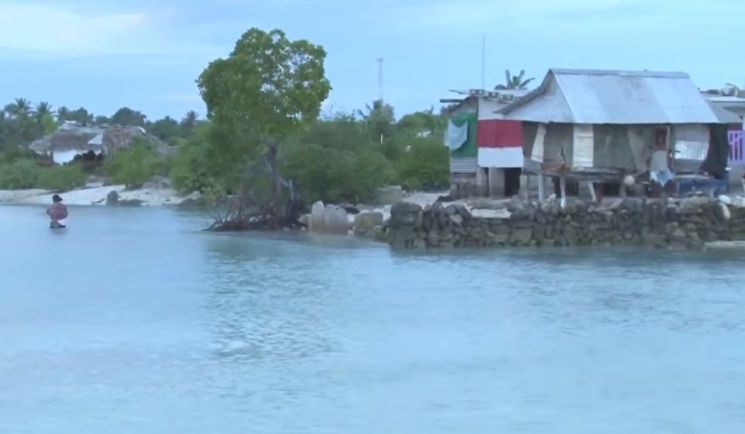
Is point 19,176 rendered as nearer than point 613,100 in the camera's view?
No

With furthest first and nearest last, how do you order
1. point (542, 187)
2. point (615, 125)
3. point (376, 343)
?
1. point (542, 187)
2. point (615, 125)
3. point (376, 343)

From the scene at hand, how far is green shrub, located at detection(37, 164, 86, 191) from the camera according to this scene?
69.2 metres

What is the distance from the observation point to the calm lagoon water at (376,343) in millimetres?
12492

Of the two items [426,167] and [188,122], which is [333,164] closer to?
[426,167]

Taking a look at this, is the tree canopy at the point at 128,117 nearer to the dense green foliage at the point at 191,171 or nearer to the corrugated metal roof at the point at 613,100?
the dense green foliage at the point at 191,171

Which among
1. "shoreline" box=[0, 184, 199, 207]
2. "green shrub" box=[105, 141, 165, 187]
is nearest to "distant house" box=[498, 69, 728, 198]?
"shoreline" box=[0, 184, 199, 207]

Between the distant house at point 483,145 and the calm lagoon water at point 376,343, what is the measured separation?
1088 cm

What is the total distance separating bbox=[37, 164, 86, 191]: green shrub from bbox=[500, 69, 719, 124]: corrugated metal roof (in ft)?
135

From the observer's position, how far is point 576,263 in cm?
2594

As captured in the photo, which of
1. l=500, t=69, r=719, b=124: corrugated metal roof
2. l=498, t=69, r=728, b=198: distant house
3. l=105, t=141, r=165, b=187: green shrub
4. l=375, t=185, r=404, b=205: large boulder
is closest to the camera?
l=500, t=69, r=719, b=124: corrugated metal roof

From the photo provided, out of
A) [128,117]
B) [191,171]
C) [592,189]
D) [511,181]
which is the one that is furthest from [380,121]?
[128,117]

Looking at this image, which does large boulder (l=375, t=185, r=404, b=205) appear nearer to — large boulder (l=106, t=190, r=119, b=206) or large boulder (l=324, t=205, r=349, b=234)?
large boulder (l=324, t=205, r=349, b=234)

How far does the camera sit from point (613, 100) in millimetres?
31562

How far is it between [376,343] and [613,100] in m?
16.8
